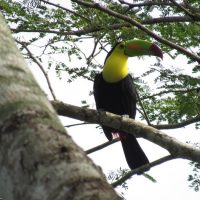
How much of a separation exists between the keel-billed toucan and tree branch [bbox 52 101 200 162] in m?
1.66

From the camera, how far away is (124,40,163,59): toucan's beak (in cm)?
465

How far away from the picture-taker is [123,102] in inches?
207

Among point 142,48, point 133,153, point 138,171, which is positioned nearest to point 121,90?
point 142,48

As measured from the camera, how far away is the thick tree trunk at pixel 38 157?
2.85ft

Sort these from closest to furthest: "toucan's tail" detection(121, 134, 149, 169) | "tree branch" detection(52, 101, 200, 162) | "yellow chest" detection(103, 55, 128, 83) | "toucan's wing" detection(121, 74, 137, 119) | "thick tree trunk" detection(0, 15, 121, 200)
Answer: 1. "thick tree trunk" detection(0, 15, 121, 200)
2. "tree branch" detection(52, 101, 200, 162)
3. "toucan's tail" detection(121, 134, 149, 169)
4. "toucan's wing" detection(121, 74, 137, 119)
5. "yellow chest" detection(103, 55, 128, 83)

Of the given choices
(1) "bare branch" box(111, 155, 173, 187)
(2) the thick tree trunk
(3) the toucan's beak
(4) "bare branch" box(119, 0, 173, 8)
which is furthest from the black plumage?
(2) the thick tree trunk

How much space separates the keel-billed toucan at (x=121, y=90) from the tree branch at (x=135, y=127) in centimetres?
166

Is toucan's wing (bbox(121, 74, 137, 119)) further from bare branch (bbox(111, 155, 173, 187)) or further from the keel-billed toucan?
bare branch (bbox(111, 155, 173, 187))

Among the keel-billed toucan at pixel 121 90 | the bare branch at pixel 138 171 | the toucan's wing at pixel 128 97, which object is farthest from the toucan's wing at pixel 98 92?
the bare branch at pixel 138 171

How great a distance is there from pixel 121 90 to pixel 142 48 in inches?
25.0

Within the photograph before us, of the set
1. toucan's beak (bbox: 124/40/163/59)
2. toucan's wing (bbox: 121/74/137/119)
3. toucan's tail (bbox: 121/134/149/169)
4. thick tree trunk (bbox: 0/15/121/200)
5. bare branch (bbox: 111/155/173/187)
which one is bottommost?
thick tree trunk (bbox: 0/15/121/200)

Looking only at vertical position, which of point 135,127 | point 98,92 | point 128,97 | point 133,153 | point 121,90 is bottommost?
point 135,127

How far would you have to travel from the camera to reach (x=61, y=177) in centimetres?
89

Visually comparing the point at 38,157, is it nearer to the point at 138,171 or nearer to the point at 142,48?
the point at 138,171
